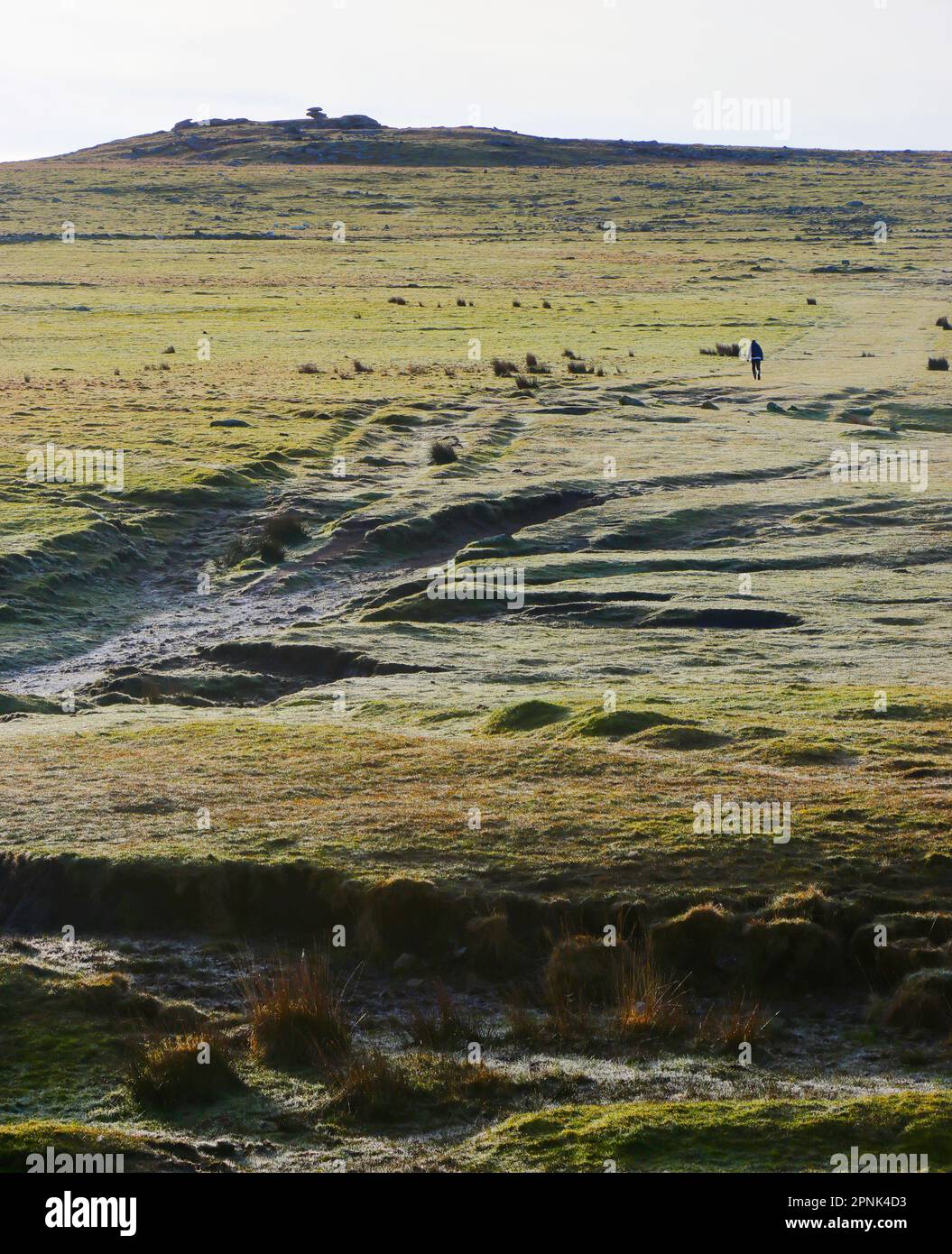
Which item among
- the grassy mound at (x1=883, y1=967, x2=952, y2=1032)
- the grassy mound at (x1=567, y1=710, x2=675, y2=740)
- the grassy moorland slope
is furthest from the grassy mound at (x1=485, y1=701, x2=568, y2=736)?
the grassy mound at (x1=883, y1=967, x2=952, y2=1032)

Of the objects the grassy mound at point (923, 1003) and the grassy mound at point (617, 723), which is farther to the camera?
the grassy mound at point (617, 723)

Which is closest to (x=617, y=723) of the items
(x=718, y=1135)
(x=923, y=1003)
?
(x=923, y=1003)

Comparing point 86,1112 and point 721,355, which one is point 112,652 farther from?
point 721,355

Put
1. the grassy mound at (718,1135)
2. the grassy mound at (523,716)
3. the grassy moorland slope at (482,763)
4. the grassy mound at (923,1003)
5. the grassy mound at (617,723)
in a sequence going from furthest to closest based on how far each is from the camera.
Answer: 1. the grassy mound at (523,716)
2. the grassy mound at (617,723)
3. the grassy mound at (923,1003)
4. the grassy moorland slope at (482,763)
5. the grassy mound at (718,1135)

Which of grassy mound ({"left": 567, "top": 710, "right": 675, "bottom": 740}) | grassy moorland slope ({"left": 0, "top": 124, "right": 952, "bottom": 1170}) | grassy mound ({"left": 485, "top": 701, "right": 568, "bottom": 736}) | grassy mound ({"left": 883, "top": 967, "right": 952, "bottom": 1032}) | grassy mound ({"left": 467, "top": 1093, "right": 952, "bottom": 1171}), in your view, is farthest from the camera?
grassy mound ({"left": 485, "top": 701, "right": 568, "bottom": 736})

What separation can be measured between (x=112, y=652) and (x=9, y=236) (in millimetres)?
117510

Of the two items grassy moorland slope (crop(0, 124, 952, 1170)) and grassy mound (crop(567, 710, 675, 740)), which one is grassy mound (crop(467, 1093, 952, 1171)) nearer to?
grassy moorland slope (crop(0, 124, 952, 1170))

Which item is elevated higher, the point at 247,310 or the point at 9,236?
the point at 9,236

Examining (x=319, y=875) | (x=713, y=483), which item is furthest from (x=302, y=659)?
(x=713, y=483)

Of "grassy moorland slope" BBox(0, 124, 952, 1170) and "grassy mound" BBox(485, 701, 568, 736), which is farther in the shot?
Result: "grassy mound" BBox(485, 701, 568, 736)

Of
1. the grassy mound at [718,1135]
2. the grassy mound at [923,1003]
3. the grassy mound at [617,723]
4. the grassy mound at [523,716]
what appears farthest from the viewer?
the grassy mound at [523,716]

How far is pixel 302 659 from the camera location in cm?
2269

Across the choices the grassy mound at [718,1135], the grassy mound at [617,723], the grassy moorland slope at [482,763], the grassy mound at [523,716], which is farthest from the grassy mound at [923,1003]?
the grassy mound at [523,716]

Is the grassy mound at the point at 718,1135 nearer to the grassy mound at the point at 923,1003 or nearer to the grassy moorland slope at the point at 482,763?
the grassy moorland slope at the point at 482,763
